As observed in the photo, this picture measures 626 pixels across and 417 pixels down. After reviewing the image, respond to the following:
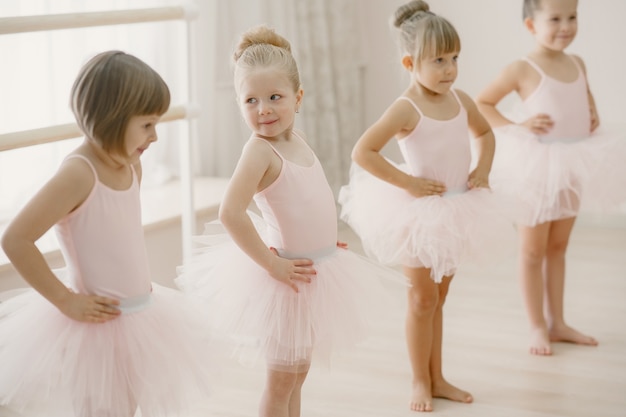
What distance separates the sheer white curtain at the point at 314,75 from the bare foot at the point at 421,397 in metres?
1.85

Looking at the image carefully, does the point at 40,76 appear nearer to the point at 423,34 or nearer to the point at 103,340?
the point at 423,34

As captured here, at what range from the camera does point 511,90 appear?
301cm

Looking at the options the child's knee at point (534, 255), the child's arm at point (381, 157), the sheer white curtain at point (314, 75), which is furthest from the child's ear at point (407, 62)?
the sheer white curtain at point (314, 75)

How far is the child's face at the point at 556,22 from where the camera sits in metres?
2.95

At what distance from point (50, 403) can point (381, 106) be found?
3500 millimetres

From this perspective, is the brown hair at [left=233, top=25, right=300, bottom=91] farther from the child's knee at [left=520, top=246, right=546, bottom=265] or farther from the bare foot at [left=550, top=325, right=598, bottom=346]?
the bare foot at [left=550, top=325, right=598, bottom=346]

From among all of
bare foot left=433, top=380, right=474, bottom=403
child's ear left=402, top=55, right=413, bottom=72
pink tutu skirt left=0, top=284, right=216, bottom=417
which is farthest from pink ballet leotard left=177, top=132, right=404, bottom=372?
bare foot left=433, top=380, right=474, bottom=403

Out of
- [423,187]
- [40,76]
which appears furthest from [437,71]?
[40,76]

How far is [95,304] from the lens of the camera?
1.77m

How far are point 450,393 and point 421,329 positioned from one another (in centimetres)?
23

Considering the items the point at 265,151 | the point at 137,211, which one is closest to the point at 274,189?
the point at 265,151

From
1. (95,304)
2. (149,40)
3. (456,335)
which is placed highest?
(149,40)

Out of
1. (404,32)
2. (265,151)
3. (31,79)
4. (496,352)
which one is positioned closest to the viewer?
(265,151)

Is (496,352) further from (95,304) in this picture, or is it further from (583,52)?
(583,52)
